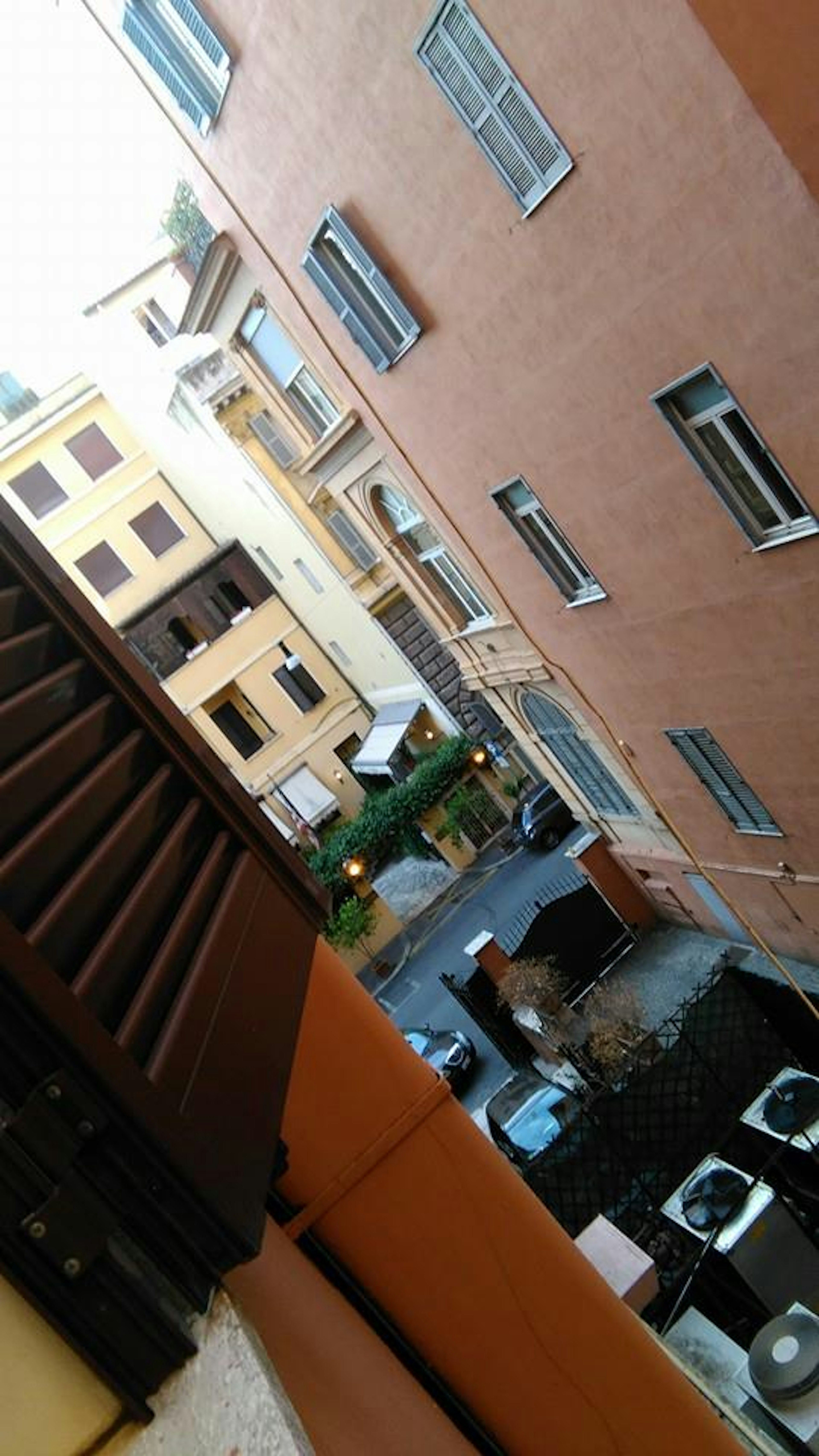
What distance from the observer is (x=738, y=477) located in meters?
9.52

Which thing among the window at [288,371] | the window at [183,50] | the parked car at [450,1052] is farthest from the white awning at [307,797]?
the window at [183,50]

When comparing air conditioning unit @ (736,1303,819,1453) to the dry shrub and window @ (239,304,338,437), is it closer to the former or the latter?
the dry shrub

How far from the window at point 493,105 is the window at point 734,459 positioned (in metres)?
2.02

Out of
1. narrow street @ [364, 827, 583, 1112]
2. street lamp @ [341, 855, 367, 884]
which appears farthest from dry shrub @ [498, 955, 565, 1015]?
street lamp @ [341, 855, 367, 884]

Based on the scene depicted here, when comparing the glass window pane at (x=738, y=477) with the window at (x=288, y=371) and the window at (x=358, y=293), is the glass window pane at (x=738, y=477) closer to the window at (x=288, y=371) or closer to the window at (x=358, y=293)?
the window at (x=358, y=293)

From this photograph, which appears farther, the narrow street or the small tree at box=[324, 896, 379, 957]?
the small tree at box=[324, 896, 379, 957]

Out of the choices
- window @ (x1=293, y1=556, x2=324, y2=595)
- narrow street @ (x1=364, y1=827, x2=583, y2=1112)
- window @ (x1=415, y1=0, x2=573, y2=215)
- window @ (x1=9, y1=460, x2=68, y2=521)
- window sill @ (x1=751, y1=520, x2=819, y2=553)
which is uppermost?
window @ (x1=9, y1=460, x2=68, y2=521)

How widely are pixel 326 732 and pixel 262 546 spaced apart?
5551 mm

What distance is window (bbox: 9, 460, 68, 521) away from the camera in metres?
30.2

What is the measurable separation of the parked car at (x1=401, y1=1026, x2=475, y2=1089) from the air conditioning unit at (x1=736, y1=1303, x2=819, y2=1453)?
10154mm

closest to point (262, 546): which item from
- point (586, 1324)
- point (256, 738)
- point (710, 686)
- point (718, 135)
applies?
point (256, 738)

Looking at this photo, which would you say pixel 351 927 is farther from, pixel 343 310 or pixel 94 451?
pixel 343 310

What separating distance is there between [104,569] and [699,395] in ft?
79.2

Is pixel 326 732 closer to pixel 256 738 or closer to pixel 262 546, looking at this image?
pixel 256 738
